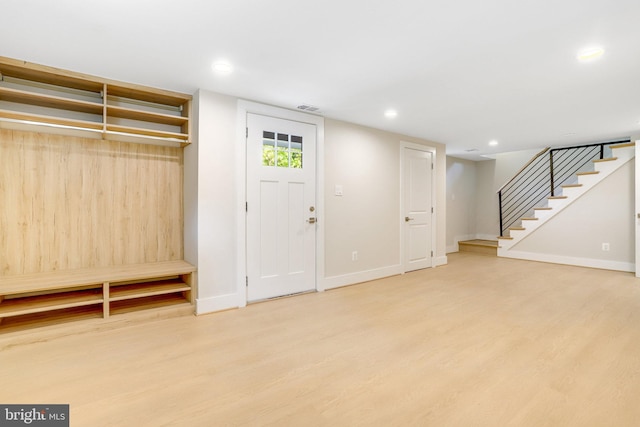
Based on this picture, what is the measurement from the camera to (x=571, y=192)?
5.54m

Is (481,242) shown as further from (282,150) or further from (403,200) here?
(282,150)

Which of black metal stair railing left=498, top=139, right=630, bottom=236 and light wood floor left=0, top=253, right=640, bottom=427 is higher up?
black metal stair railing left=498, top=139, right=630, bottom=236

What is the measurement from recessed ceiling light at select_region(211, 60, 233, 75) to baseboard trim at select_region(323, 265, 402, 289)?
8.52ft

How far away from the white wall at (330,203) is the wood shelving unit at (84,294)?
1.10 feet

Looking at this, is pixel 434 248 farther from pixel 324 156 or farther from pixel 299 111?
pixel 299 111

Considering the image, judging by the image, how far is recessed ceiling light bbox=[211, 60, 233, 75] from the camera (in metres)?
2.47

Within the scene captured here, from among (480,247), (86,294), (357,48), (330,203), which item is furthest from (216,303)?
(480,247)

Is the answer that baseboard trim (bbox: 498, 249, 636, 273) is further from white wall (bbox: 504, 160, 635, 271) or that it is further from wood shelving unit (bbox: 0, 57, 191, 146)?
wood shelving unit (bbox: 0, 57, 191, 146)

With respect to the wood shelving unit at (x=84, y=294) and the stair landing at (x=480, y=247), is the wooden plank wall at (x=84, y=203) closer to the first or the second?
the wood shelving unit at (x=84, y=294)

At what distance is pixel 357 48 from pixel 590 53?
5.77ft

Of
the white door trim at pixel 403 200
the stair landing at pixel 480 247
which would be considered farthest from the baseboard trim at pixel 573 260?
the white door trim at pixel 403 200

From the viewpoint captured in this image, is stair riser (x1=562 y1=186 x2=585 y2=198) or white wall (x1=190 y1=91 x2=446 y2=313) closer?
white wall (x1=190 y1=91 x2=446 y2=313)

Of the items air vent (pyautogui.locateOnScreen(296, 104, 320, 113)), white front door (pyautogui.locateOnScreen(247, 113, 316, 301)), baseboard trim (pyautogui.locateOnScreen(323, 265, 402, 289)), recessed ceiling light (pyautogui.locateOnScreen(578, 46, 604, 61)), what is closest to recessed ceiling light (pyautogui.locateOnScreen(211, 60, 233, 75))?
white front door (pyautogui.locateOnScreen(247, 113, 316, 301))

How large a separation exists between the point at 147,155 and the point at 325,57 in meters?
2.17
